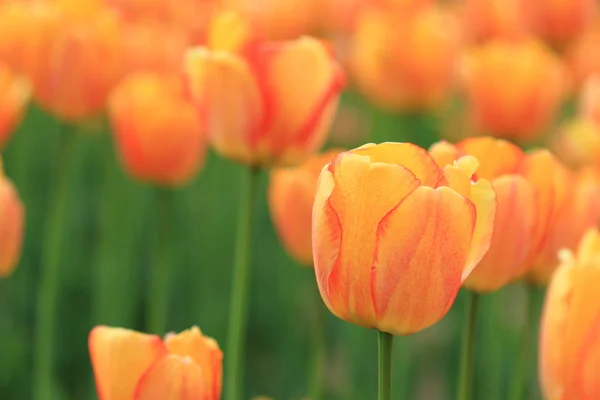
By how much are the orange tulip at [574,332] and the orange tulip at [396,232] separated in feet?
0.39

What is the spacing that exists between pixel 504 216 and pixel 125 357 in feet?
1.30

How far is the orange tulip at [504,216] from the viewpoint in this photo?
3.26 feet

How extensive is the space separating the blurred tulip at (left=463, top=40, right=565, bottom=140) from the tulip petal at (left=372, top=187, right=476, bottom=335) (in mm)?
1109

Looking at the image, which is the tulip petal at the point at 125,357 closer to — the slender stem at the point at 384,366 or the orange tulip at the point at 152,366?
the orange tulip at the point at 152,366

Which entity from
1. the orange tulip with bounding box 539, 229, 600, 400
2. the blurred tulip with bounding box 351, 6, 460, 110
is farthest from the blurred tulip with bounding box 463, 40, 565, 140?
the orange tulip with bounding box 539, 229, 600, 400

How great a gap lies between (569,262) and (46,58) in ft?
3.27

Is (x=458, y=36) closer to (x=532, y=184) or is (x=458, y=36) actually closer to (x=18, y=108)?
(x=18, y=108)

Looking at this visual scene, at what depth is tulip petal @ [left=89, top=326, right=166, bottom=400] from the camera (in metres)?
0.80

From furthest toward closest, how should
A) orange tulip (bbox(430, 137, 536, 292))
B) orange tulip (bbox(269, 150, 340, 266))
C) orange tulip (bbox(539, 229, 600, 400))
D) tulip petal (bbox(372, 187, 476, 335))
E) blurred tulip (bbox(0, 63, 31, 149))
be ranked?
blurred tulip (bbox(0, 63, 31, 149)) < orange tulip (bbox(269, 150, 340, 266)) < orange tulip (bbox(430, 137, 536, 292)) < orange tulip (bbox(539, 229, 600, 400)) < tulip petal (bbox(372, 187, 476, 335))

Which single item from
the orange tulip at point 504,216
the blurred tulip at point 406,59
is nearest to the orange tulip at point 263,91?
the orange tulip at point 504,216

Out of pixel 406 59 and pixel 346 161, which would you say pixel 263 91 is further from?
pixel 406 59

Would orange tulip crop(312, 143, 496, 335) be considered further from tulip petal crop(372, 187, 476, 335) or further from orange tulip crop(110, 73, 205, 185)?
orange tulip crop(110, 73, 205, 185)

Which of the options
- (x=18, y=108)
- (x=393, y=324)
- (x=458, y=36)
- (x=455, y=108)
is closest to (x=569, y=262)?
(x=393, y=324)

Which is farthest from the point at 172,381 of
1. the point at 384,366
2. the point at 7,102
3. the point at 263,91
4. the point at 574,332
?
the point at 7,102
